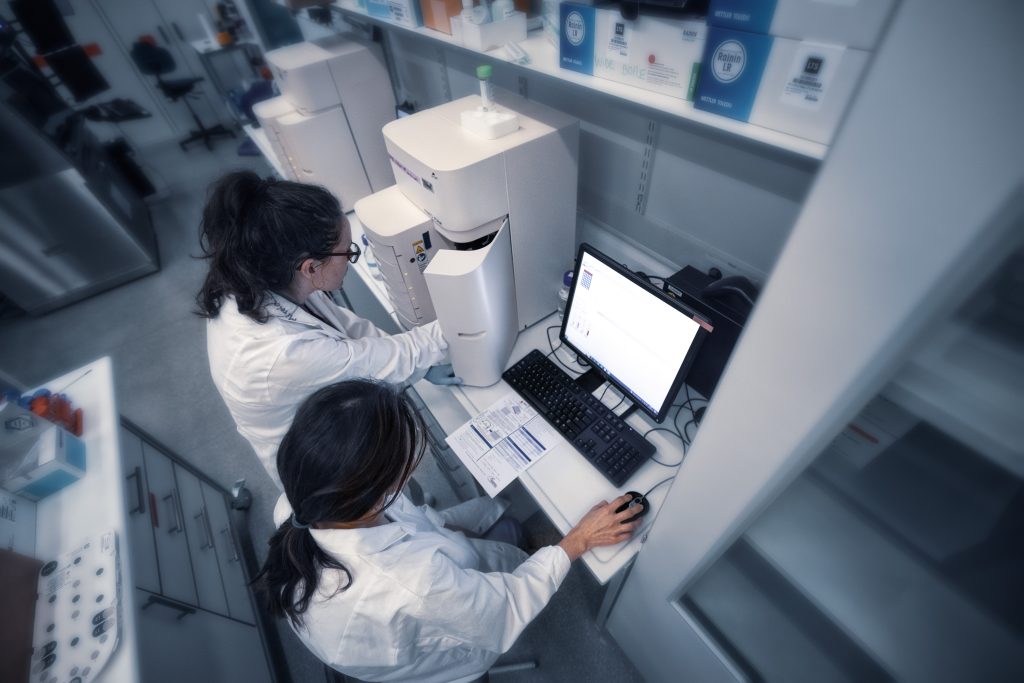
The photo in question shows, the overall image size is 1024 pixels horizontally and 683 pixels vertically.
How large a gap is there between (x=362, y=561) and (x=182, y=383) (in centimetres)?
248

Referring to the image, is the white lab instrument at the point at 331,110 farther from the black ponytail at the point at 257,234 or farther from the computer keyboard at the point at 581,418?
the computer keyboard at the point at 581,418

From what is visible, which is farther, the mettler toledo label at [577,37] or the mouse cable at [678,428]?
the mouse cable at [678,428]

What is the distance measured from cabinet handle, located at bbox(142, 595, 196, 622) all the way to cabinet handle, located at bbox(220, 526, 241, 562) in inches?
17.8

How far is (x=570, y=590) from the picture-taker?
161 centimetres

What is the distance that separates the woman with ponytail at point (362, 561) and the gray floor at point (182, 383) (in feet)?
2.65

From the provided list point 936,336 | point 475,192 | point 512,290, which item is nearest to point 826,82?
point 936,336

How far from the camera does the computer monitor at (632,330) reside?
90 cm

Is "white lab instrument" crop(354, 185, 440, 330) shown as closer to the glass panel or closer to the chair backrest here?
the glass panel

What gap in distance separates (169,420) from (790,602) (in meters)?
2.91

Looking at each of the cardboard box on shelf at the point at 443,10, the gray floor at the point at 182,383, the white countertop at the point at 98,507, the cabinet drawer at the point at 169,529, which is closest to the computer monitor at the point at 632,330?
the cardboard box on shelf at the point at 443,10

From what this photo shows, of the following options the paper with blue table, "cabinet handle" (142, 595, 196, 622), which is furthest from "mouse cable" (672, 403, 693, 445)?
"cabinet handle" (142, 595, 196, 622)

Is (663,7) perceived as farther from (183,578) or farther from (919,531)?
(183,578)

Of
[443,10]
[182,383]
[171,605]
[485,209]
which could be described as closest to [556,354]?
[485,209]

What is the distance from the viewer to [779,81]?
23.0 inches
